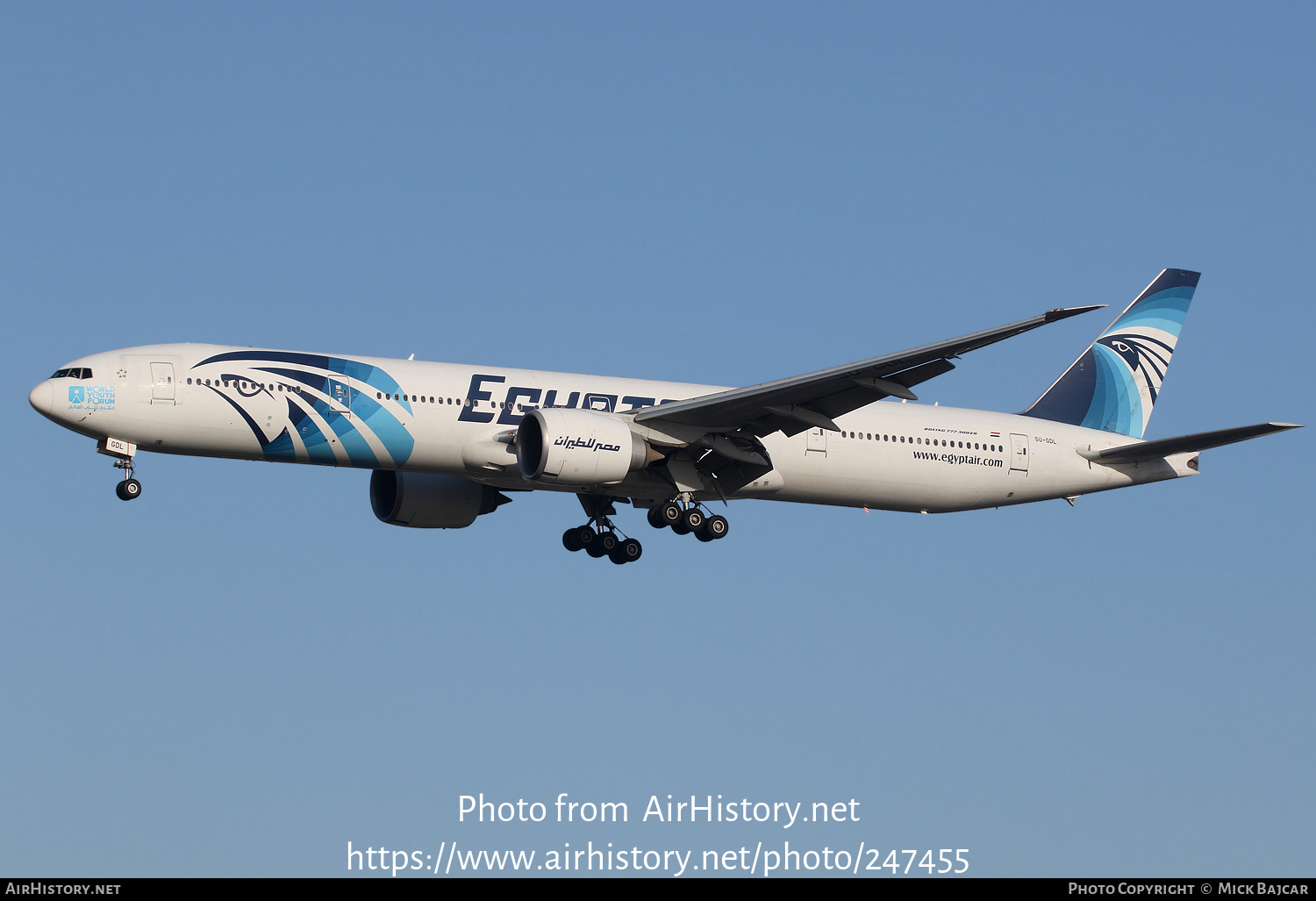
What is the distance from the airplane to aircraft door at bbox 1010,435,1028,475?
46mm

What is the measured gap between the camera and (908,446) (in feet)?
127

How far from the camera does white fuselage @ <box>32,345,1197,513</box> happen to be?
1304 inches

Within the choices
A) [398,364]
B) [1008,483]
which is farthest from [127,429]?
[1008,483]

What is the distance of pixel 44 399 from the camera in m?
32.7

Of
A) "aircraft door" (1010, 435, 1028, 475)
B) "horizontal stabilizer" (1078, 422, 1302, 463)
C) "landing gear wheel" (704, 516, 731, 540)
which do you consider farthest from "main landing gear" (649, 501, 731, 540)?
"horizontal stabilizer" (1078, 422, 1302, 463)

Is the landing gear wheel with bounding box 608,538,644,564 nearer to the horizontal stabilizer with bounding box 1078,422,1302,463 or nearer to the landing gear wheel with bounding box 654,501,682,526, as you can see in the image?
the landing gear wheel with bounding box 654,501,682,526

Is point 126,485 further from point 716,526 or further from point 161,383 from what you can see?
point 716,526

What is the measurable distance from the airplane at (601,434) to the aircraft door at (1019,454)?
0.15 ft

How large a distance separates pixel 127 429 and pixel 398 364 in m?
6.07

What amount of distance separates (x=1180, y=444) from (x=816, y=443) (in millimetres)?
9031

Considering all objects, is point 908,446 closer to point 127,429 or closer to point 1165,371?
point 1165,371

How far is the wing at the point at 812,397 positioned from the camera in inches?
1261

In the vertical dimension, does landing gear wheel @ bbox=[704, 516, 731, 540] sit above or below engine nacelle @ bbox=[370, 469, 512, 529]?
below

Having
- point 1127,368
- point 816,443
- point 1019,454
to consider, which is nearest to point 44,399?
point 816,443
